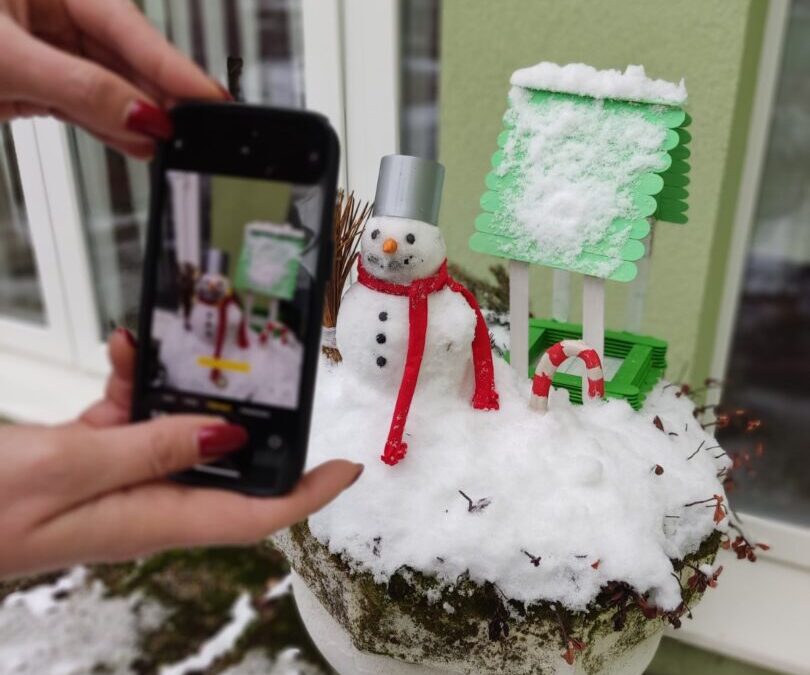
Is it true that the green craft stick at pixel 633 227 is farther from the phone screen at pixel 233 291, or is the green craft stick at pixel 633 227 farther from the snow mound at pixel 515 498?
the phone screen at pixel 233 291

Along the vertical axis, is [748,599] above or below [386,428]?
below

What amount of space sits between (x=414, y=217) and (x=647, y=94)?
0.80 ft

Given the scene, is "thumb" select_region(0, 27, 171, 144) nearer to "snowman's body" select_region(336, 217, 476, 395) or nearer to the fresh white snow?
"snowman's body" select_region(336, 217, 476, 395)

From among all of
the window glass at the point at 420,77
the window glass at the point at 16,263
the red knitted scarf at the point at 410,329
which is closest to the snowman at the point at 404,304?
the red knitted scarf at the point at 410,329

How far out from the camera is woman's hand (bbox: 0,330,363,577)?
16.4 inches

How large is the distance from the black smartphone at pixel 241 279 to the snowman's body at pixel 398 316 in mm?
144

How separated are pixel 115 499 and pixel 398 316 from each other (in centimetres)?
27

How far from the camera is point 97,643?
1.22 metres

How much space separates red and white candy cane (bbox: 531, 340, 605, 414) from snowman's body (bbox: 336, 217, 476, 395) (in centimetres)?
7

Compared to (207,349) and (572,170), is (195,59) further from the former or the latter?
(207,349)

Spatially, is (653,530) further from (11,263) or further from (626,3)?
(11,263)

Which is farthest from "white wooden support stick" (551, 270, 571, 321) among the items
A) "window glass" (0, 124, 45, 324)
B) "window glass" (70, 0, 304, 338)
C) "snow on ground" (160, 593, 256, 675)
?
"window glass" (0, 124, 45, 324)

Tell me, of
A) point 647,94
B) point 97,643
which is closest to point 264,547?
point 97,643

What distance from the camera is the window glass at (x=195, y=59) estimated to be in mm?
A: 1356
